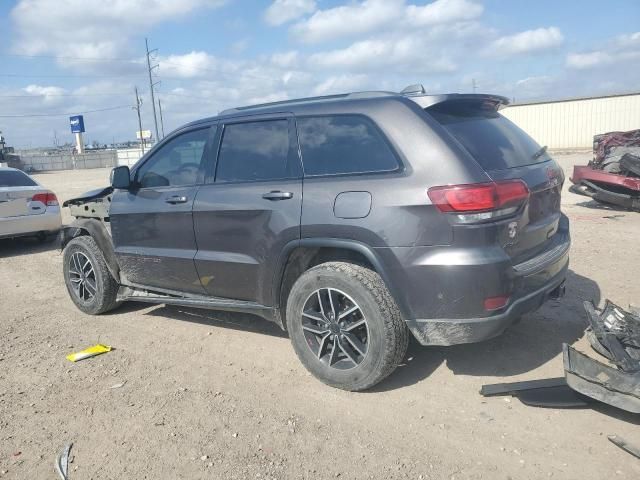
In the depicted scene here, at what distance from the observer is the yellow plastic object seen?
4391 millimetres

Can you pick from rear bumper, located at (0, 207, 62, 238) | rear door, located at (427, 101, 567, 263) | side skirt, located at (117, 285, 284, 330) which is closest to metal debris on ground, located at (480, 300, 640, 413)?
rear door, located at (427, 101, 567, 263)

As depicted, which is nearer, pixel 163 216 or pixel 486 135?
pixel 486 135

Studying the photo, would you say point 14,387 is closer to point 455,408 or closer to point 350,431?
point 350,431

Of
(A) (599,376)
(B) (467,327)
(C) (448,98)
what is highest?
(C) (448,98)

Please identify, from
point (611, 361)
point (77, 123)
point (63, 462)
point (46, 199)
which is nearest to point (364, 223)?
point (611, 361)

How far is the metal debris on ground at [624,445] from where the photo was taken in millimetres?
2701

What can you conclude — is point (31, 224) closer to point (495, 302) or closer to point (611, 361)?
point (495, 302)

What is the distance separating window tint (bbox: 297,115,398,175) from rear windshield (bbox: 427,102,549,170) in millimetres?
404

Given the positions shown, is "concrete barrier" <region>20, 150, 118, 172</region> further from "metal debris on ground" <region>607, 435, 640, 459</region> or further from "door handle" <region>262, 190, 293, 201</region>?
"metal debris on ground" <region>607, 435, 640, 459</region>

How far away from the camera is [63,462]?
9.73 feet

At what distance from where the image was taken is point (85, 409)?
3545 millimetres

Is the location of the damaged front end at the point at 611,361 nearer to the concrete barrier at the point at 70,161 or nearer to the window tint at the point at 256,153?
the window tint at the point at 256,153

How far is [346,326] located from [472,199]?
3.75 ft

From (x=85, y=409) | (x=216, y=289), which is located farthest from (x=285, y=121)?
(x=85, y=409)
